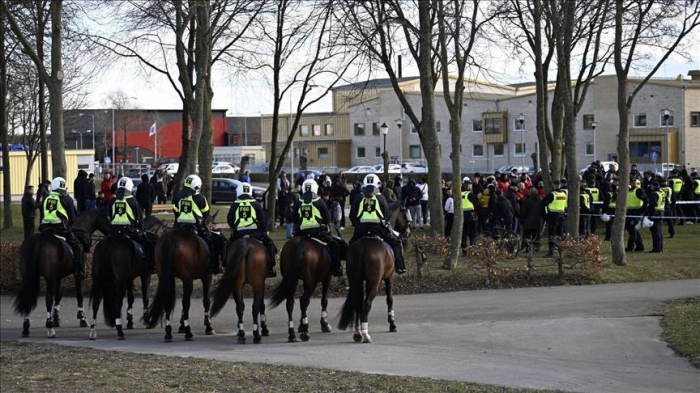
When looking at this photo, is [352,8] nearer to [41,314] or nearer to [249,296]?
[249,296]

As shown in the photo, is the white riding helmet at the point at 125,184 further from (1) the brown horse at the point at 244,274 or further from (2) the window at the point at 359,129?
(2) the window at the point at 359,129

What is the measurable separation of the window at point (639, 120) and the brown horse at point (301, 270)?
61.4 metres

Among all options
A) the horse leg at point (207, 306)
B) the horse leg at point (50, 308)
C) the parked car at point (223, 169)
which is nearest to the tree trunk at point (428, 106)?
the horse leg at point (207, 306)

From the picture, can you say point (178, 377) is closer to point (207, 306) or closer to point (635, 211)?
point (207, 306)

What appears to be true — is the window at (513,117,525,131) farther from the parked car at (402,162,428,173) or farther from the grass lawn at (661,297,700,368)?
the grass lawn at (661,297,700,368)

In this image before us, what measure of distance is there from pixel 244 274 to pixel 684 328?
6951mm

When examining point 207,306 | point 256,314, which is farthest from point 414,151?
point 256,314

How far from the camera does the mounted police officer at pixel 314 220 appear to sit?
1630 centimetres

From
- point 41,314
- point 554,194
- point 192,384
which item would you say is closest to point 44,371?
point 192,384

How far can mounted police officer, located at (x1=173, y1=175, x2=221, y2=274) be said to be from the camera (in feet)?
54.9

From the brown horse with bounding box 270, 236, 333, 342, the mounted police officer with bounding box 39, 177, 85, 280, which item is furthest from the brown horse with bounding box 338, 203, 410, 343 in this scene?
the mounted police officer with bounding box 39, 177, 85, 280

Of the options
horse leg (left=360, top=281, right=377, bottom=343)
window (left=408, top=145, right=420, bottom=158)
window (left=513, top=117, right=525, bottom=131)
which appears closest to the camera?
horse leg (left=360, top=281, right=377, bottom=343)

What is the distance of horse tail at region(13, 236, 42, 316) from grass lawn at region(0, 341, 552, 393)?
2423 mm

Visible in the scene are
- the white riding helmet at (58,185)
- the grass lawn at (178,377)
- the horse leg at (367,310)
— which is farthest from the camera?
the white riding helmet at (58,185)
